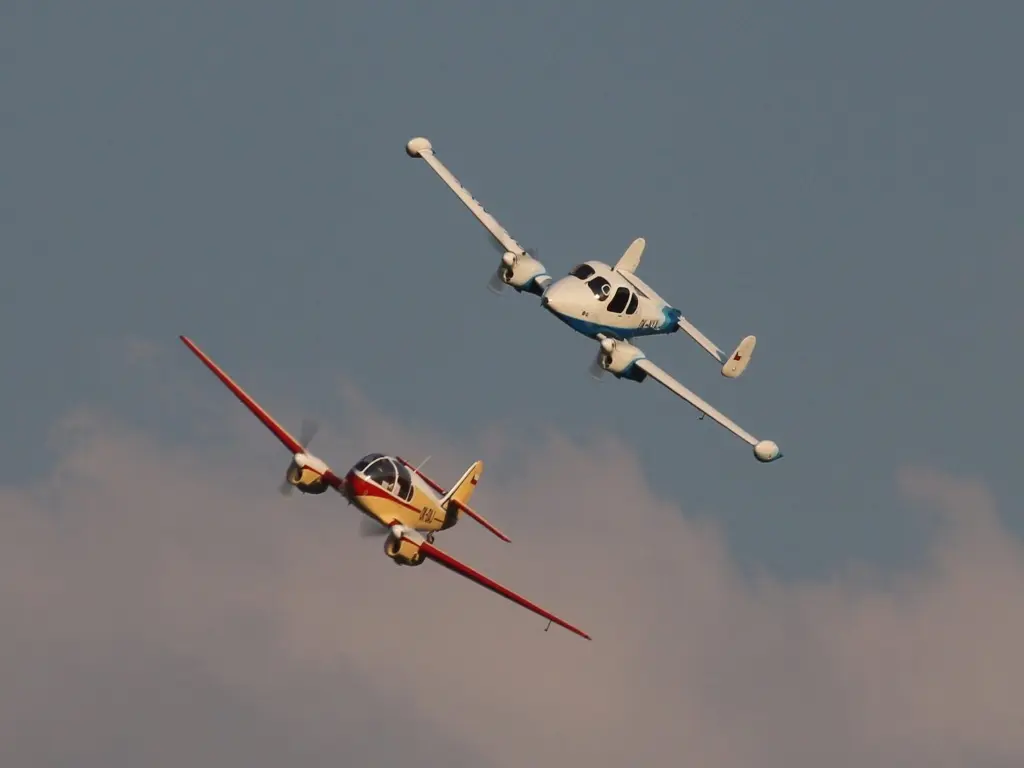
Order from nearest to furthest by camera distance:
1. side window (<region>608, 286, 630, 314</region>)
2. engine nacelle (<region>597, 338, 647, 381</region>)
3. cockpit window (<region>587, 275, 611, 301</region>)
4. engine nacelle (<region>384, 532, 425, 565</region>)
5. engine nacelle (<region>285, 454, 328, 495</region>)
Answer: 1. engine nacelle (<region>384, 532, 425, 565</region>)
2. engine nacelle (<region>285, 454, 328, 495</region>)
3. engine nacelle (<region>597, 338, 647, 381</region>)
4. cockpit window (<region>587, 275, 611, 301</region>)
5. side window (<region>608, 286, 630, 314</region>)

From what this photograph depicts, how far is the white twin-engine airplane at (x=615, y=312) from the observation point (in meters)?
142

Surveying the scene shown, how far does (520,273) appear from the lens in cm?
14425

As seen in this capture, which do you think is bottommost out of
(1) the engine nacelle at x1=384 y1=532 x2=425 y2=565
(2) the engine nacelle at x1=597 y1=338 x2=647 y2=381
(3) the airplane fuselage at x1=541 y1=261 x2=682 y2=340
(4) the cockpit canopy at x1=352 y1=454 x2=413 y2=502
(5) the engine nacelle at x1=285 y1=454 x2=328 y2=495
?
(1) the engine nacelle at x1=384 y1=532 x2=425 y2=565

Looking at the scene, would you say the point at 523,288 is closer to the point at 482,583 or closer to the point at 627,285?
the point at 627,285

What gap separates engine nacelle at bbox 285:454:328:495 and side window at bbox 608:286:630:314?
2032 centimetres

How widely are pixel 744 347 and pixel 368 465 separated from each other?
25590 millimetres

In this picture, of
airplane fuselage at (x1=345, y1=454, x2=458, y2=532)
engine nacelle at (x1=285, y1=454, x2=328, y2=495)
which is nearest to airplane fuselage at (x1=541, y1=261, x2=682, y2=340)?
airplane fuselage at (x1=345, y1=454, x2=458, y2=532)

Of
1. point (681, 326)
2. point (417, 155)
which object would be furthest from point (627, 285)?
point (417, 155)

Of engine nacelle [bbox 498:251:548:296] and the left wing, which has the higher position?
engine nacelle [bbox 498:251:548:296]

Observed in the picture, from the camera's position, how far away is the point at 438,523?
436 ft

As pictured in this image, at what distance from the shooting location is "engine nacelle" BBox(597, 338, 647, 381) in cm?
14200

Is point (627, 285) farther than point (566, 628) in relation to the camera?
Yes

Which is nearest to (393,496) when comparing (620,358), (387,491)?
(387,491)

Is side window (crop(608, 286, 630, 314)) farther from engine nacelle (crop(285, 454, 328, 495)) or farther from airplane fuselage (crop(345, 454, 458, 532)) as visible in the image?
engine nacelle (crop(285, 454, 328, 495))
